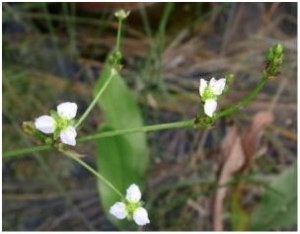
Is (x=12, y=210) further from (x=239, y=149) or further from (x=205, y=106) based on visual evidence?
(x=205, y=106)

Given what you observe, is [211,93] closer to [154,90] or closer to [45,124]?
[45,124]

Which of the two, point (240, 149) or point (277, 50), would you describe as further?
point (240, 149)

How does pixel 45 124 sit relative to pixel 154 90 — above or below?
below

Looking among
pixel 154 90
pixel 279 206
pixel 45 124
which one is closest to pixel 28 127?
pixel 45 124

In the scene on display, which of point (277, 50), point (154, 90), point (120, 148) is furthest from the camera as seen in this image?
point (154, 90)

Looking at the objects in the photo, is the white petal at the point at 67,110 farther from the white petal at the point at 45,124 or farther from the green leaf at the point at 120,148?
the green leaf at the point at 120,148

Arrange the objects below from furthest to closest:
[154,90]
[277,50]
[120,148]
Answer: [154,90], [120,148], [277,50]

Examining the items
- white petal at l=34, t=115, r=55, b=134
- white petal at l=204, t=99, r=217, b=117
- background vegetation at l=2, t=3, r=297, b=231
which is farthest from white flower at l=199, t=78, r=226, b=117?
background vegetation at l=2, t=3, r=297, b=231

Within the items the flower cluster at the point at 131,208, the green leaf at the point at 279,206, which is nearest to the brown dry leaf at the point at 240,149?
the green leaf at the point at 279,206
